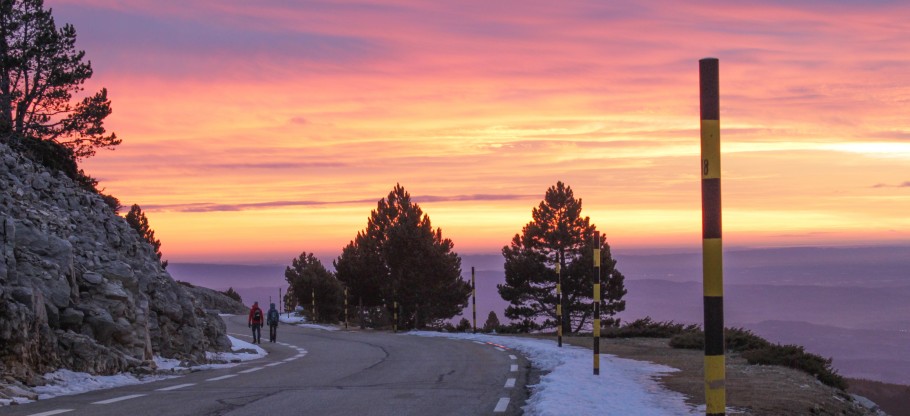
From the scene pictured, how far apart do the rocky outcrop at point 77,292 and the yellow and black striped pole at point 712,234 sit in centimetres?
1000

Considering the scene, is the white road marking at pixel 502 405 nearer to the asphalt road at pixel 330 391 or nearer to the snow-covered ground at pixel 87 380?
the asphalt road at pixel 330 391

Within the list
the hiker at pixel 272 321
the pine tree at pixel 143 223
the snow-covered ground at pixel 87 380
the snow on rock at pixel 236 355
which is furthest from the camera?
the pine tree at pixel 143 223

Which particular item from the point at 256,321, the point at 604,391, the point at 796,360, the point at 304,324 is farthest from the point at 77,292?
the point at 304,324

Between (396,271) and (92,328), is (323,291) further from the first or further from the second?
(92,328)

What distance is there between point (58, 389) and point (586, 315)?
46.7 m

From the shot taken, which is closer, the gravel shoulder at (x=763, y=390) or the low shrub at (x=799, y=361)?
the gravel shoulder at (x=763, y=390)

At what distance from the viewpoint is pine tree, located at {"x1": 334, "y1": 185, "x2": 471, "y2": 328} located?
5778cm

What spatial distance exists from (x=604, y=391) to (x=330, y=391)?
3798 millimetres

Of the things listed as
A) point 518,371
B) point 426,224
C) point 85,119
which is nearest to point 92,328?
point 518,371

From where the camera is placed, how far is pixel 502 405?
402 inches

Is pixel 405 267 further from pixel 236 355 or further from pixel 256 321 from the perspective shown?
pixel 236 355

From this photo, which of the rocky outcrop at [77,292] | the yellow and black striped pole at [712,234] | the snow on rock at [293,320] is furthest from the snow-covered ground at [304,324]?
the yellow and black striped pole at [712,234]

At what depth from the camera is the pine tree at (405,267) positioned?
5778 cm

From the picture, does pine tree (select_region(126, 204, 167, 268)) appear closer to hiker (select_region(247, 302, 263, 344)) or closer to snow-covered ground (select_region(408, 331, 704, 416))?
hiker (select_region(247, 302, 263, 344))
